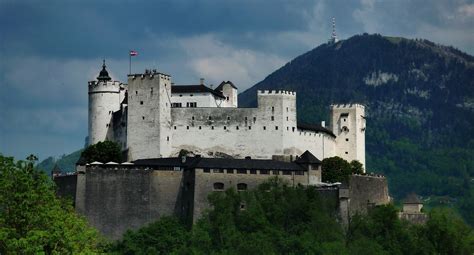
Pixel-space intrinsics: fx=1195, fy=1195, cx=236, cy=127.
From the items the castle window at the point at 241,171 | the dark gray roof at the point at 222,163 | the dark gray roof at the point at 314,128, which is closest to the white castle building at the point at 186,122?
the dark gray roof at the point at 314,128

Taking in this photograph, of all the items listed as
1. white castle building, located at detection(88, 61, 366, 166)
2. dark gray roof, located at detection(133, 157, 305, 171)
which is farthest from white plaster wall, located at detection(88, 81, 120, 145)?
dark gray roof, located at detection(133, 157, 305, 171)

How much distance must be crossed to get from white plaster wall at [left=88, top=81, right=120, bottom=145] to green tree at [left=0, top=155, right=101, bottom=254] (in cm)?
3970

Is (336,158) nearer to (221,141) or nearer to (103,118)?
(221,141)

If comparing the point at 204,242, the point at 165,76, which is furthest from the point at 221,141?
the point at 204,242

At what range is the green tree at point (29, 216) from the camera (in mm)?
48000

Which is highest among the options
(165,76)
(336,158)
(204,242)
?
(165,76)

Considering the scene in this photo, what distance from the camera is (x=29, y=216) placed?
49.1 meters

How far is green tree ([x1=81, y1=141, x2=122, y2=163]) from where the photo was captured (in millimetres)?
85938

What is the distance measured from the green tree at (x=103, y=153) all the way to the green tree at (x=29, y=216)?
113ft

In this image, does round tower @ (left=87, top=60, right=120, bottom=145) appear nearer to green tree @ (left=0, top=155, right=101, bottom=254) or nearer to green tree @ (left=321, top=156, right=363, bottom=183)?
green tree @ (left=321, top=156, right=363, bottom=183)

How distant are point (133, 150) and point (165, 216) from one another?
28.5ft

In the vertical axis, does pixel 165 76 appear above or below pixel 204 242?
above

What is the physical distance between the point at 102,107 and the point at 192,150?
824cm

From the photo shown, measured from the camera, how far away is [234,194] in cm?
8025
